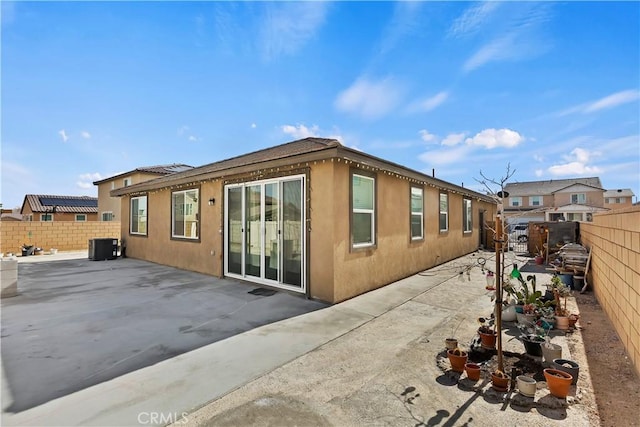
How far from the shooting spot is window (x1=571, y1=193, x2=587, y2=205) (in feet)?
117

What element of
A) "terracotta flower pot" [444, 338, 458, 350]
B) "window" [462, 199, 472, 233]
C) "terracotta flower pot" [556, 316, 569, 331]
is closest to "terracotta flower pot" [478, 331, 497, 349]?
"terracotta flower pot" [444, 338, 458, 350]

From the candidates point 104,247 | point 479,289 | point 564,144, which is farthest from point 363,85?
point 104,247

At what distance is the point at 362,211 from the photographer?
19.2 ft

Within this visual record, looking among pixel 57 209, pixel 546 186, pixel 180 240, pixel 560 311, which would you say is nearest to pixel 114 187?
pixel 57 209

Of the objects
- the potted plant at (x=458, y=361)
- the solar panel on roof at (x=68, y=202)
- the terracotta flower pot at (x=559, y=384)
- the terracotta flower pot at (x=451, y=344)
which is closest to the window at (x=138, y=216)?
the terracotta flower pot at (x=451, y=344)

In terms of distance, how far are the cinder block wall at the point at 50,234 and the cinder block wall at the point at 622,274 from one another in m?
19.6

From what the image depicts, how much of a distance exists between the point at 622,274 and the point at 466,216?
9.10m

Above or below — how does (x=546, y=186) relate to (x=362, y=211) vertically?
above

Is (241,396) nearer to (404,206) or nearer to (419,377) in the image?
(419,377)

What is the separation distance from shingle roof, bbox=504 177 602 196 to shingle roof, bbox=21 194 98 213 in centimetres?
5105

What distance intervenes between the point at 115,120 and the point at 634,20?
12.8 meters

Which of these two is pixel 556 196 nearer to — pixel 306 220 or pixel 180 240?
pixel 306 220

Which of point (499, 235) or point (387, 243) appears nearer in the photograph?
point (499, 235)

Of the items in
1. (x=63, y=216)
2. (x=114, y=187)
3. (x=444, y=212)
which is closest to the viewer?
(x=444, y=212)
